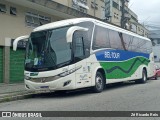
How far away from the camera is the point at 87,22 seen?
15.7 metres

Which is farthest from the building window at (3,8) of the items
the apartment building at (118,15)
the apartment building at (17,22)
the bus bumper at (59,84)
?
the apartment building at (118,15)

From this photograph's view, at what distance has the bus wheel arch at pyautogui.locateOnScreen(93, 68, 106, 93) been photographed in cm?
1589

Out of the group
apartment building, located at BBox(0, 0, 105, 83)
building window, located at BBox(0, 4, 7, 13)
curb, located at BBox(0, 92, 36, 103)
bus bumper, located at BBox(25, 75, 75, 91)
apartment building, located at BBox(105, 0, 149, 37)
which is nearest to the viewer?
curb, located at BBox(0, 92, 36, 103)

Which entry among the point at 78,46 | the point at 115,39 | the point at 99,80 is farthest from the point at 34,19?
the point at 78,46

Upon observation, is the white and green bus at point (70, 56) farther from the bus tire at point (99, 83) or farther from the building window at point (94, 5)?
the building window at point (94, 5)

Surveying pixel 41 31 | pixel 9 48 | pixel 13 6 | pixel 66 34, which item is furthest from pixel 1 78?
pixel 66 34

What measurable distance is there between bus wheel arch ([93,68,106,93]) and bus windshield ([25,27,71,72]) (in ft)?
8.19

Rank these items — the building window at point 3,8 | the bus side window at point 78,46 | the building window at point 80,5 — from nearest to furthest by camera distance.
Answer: the bus side window at point 78,46 < the building window at point 3,8 < the building window at point 80,5

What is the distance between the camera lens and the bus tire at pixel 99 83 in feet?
52.1

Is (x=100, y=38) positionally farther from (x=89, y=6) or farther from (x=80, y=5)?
(x=89, y=6)

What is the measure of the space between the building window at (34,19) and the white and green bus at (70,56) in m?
6.85

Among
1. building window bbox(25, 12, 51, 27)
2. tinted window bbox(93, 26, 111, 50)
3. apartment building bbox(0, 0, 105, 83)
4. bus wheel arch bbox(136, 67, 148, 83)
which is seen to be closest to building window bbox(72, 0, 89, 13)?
apartment building bbox(0, 0, 105, 83)

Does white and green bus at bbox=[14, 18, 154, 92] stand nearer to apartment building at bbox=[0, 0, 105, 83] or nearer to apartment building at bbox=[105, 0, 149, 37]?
apartment building at bbox=[0, 0, 105, 83]

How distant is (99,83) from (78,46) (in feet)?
8.18
